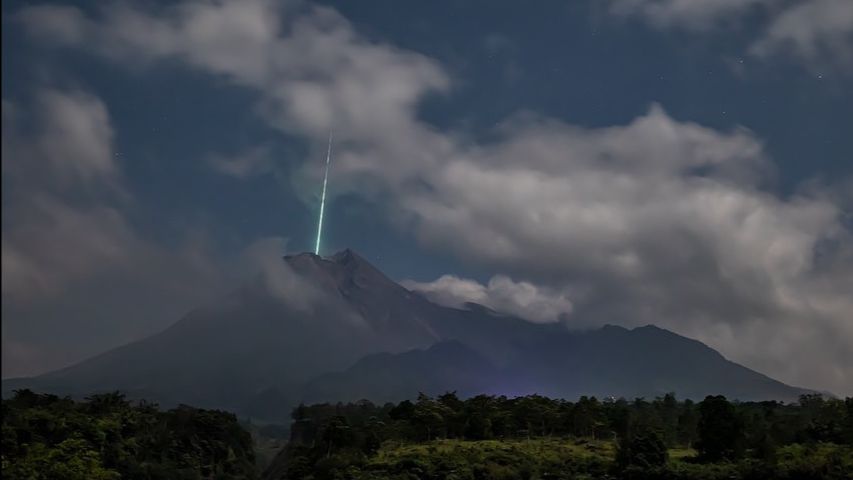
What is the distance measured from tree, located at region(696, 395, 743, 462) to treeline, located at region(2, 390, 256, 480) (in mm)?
45775

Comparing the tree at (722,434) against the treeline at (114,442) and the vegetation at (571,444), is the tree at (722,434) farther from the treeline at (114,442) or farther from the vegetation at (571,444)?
the treeline at (114,442)

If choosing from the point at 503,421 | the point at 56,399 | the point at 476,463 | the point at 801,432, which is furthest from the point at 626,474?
the point at 56,399

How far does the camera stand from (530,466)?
57938 mm

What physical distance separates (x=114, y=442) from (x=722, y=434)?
53.1 m

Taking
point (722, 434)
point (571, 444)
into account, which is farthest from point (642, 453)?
point (571, 444)

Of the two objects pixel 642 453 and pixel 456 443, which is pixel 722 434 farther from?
pixel 456 443

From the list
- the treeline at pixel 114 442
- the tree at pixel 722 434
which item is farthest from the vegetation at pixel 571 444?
the treeline at pixel 114 442

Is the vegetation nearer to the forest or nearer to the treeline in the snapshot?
the forest

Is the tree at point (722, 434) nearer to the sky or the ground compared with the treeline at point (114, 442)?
nearer to the sky

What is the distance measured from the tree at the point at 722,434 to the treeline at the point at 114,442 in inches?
1802

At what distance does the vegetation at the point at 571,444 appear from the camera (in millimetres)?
53500

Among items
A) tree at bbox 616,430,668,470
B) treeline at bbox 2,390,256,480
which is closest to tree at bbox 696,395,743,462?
tree at bbox 616,430,668,470

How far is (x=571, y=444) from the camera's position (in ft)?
236

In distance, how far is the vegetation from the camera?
176 ft
